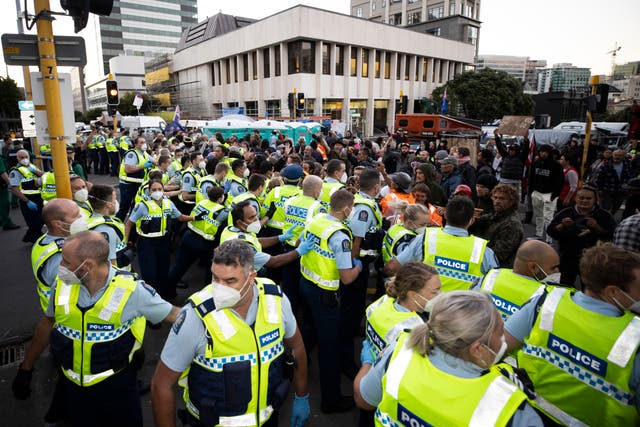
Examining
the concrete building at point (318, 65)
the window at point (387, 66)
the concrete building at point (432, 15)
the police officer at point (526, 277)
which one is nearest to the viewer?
the police officer at point (526, 277)

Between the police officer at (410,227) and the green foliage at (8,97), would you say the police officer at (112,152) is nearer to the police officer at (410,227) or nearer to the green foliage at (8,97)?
the police officer at (410,227)

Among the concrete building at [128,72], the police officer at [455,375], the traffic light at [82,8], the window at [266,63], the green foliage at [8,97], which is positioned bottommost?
the police officer at [455,375]

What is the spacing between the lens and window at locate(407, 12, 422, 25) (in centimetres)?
7332

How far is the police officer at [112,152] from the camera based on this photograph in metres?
17.2

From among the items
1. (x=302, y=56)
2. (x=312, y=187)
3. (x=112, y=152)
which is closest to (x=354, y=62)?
(x=302, y=56)

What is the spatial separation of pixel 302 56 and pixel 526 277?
45.3 metres

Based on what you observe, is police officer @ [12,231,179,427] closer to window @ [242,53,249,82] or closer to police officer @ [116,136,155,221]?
police officer @ [116,136,155,221]

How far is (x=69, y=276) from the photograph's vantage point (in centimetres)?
247

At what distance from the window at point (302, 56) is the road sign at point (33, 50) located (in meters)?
42.3

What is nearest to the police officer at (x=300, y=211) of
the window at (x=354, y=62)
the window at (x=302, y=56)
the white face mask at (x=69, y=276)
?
the white face mask at (x=69, y=276)

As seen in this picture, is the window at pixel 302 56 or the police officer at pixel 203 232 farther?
the window at pixel 302 56

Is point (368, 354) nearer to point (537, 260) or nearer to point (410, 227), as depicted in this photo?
point (537, 260)

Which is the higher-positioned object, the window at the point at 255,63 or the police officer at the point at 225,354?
the window at the point at 255,63

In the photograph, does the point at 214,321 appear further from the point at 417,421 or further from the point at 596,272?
the point at 596,272
